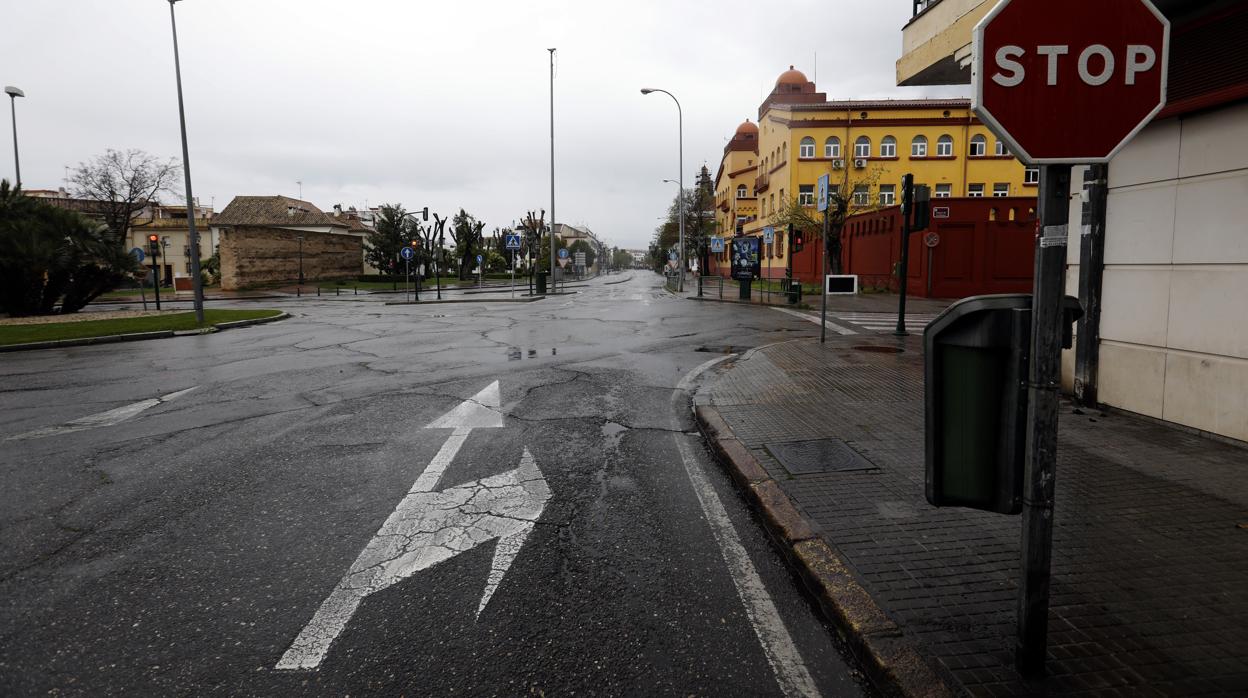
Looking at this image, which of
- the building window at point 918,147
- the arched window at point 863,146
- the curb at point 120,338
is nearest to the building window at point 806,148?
the arched window at point 863,146

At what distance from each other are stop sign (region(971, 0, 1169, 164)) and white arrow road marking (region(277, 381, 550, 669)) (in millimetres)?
2887

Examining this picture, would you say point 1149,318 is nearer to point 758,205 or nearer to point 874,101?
point 874,101

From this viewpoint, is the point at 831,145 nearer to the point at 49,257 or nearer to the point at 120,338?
the point at 49,257

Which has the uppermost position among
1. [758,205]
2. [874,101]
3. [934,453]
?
[874,101]

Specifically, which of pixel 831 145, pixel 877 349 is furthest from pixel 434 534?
pixel 831 145

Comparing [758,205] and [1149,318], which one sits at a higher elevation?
[758,205]

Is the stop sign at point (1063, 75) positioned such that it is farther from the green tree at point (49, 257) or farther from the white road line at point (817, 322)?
the green tree at point (49, 257)

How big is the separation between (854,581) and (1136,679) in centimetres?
106

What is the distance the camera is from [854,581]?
3.16 meters

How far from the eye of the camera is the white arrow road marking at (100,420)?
21.2 ft

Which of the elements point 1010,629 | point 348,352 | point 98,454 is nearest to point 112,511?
point 98,454

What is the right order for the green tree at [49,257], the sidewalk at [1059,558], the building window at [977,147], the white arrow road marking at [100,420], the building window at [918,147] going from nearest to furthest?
the sidewalk at [1059,558]
the white arrow road marking at [100,420]
the green tree at [49,257]
the building window at [977,147]
the building window at [918,147]

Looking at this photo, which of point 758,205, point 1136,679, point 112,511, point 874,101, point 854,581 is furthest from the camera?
point 758,205

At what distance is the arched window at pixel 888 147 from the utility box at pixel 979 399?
161 ft
